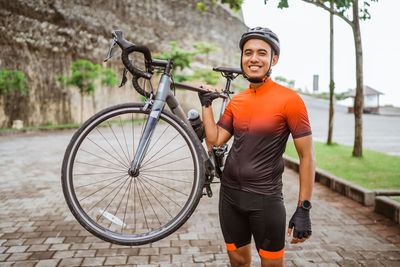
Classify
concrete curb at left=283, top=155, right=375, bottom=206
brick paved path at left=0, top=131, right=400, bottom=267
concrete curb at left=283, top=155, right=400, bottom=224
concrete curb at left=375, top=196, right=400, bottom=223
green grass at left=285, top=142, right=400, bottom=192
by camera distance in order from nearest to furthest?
brick paved path at left=0, top=131, right=400, bottom=267 → concrete curb at left=375, top=196, right=400, bottom=223 → concrete curb at left=283, top=155, right=400, bottom=224 → concrete curb at left=283, top=155, right=375, bottom=206 → green grass at left=285, top=142, right=400, bottom=192

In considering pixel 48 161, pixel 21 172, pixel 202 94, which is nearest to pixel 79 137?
pixel 202 94

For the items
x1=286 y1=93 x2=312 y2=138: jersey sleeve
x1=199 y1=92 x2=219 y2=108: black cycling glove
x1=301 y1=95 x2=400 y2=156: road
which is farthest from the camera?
x1=301 y1=95 x2=400 y2=156: road

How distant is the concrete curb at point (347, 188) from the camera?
502 centimetres

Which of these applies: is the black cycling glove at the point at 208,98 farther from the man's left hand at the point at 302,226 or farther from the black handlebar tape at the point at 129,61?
the man's left hand at the point at 302,226

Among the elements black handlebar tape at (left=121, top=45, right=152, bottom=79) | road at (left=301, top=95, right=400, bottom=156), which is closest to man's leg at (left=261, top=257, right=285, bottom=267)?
black handlebar tape at (left=121, top=45, right=152, bottom=79)

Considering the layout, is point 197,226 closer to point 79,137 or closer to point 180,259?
point 180,259

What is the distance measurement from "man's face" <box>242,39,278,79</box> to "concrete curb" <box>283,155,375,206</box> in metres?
3.81

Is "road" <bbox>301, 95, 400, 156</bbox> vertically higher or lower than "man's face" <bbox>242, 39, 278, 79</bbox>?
lower

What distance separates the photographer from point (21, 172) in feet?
24.5

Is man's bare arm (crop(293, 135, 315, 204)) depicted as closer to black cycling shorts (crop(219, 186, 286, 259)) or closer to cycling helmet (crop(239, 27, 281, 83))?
black cycling shorts (crop(219, 186, 286, 259))

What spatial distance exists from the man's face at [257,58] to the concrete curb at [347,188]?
381cm

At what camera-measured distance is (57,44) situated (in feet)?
83.5

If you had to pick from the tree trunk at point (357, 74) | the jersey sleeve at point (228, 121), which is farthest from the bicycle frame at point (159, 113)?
the tree trunk at point (357, 74)

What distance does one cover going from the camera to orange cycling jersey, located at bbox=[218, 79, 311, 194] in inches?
79.2
